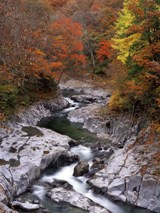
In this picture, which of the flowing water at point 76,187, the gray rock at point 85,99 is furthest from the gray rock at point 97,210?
the gray rock at point 85,99

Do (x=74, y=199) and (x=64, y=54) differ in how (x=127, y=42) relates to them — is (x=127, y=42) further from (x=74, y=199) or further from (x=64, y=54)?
(x=64, y=54)

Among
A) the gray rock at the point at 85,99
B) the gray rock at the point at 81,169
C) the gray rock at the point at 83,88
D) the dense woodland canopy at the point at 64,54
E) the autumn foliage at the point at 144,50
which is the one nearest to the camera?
the gray rock at the point at 81,169

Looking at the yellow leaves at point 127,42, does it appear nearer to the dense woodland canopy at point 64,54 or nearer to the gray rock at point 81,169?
the dense woodland canopy at point 64,54

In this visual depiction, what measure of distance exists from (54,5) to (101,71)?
33.1 meters

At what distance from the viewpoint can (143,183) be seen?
13.6 meters

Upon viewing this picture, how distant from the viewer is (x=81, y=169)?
16000 mm

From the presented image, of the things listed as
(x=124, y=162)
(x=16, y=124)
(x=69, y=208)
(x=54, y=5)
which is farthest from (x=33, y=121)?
(x=54, y=5)

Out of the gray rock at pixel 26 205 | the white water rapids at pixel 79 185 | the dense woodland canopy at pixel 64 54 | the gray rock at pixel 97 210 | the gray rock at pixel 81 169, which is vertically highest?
the dense woodland canopy at pixel 64 54

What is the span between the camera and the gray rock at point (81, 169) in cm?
1584

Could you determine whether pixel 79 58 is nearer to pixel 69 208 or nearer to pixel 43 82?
pixel 43 82

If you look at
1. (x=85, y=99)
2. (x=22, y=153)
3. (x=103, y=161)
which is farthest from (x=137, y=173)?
(x=85, y=99)

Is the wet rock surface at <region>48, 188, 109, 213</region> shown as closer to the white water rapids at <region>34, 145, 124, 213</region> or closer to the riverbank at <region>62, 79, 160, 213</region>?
the white water rapids at <region>34, 145, 124, 213</region>

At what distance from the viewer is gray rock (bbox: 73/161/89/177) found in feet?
52.0

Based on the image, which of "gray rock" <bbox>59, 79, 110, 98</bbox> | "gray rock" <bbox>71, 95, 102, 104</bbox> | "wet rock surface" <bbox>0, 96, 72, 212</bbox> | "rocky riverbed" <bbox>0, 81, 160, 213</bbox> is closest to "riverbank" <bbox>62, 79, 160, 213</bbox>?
"rocky riverbed" <bbox>0, 81, 160, 213</bbox>
